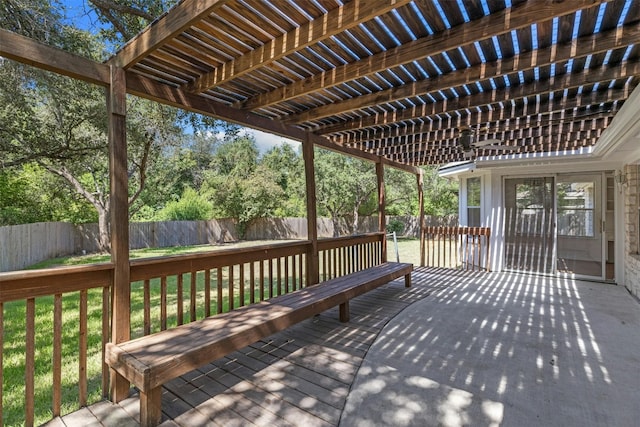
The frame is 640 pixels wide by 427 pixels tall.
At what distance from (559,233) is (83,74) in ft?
25.5

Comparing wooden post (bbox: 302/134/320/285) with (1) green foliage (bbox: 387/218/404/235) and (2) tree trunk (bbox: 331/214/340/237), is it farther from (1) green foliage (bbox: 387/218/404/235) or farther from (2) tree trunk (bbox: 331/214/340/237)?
(2) tree trunk (bbox: 331/214/340/237)

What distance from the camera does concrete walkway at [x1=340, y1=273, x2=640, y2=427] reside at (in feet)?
6.77

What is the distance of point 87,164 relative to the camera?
35.1 ft

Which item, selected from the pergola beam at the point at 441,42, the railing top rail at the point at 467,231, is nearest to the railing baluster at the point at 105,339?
the pergola beam at the point at 441,42

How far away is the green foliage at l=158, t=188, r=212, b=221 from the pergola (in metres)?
14.5

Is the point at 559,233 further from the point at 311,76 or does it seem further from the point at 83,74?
the point at 83,74

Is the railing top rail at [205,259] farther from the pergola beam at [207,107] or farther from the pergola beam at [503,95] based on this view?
the pergola beam at [503,95]

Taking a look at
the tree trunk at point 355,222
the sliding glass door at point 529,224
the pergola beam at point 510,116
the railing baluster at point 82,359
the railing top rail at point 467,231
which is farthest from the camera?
the tree trunk at point 355,222

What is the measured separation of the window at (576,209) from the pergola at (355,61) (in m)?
2.90

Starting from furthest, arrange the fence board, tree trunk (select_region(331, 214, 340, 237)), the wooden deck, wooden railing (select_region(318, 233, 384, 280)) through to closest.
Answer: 1. tree trunk (select_region(331, 214, 340, 237))
2. the fence board
3. wooden railing (select_region(318, 233, 384, 280))
4. the wooden deck

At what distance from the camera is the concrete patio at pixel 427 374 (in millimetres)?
2057

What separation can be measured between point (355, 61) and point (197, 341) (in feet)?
8.18

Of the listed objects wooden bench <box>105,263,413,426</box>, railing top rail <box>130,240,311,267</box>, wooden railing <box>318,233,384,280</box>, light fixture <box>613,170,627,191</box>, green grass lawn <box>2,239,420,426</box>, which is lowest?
green grass lawn <box>2,239,420,426</box>

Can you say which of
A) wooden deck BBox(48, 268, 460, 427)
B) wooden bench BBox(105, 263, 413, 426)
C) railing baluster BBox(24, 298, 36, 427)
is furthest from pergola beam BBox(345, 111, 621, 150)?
railing baluster BBox(24, 298, 36, 427)
